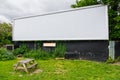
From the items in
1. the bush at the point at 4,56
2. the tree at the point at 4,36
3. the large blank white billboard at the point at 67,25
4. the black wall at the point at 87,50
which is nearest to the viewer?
the black wall at the point at 87,50

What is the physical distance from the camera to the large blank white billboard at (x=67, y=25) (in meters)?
13.7

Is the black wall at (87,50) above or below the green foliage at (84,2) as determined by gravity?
below

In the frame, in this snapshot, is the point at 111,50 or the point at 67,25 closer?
the point at 111,50

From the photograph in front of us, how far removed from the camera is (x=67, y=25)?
1527cm

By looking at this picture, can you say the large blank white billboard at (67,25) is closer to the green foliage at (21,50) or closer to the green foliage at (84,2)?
the green foliage at (21,50)

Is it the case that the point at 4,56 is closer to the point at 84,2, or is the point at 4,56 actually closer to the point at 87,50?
the point at 87,50

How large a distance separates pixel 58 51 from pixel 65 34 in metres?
1.50

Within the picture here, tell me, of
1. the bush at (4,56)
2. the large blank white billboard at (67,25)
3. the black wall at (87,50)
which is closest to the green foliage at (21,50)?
the large blank white billboard at (67,25)

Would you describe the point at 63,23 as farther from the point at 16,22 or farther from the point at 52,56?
the point at 16,22

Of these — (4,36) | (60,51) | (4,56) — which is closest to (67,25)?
(60,51)

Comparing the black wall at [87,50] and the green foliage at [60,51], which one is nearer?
the black wall at [87,50]

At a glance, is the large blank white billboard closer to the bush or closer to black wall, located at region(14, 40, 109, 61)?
black wall, located at region(14, 40, 109, 61)

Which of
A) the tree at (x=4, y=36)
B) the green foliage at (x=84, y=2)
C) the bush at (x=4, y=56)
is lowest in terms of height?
the bush at (x=4, y=56)

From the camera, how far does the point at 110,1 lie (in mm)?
13594
